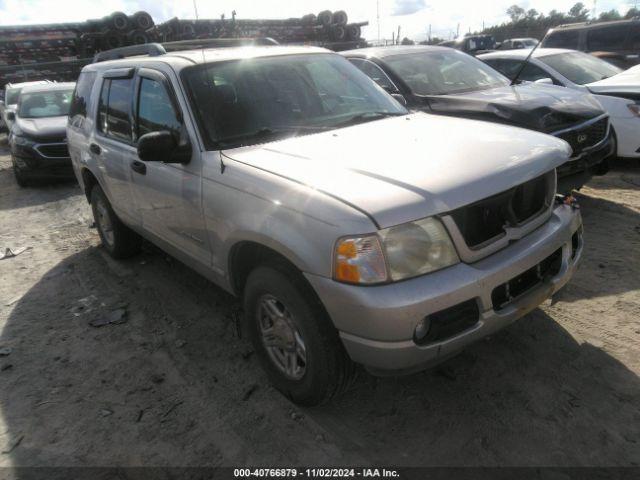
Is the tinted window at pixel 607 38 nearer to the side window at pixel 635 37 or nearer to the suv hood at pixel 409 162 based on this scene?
the side window at pixel 635 37

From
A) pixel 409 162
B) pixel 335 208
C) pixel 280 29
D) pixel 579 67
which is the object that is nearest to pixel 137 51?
pixel 409 162

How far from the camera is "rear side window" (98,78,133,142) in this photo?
3.87m

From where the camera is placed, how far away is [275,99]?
3262 mm

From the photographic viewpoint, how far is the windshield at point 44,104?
9.73 m

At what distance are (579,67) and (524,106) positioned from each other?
10.6 feet

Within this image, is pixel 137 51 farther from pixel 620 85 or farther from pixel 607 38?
pixel 607 38

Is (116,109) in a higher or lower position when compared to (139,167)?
higher

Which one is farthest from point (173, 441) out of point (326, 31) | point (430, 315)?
point (326, 31)

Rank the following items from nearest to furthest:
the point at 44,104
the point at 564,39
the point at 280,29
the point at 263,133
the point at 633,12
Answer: the point at 263,133 < the point at 44,104 < the point at 564,39 < the point at 280,29 < the point at 633,12

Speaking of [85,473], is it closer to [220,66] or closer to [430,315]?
[430,315]

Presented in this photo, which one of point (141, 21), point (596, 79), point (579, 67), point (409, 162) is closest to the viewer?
point (409, 162)

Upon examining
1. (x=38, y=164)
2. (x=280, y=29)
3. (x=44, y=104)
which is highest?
(x=280, y=29)

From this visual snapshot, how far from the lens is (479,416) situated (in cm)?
257

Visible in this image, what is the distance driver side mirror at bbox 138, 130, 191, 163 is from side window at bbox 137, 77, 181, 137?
0.73 ft
